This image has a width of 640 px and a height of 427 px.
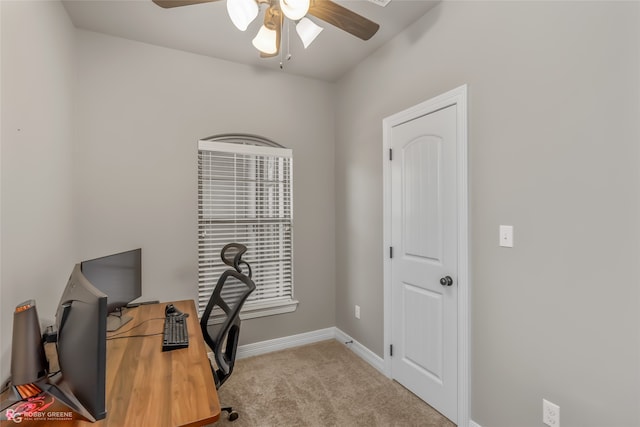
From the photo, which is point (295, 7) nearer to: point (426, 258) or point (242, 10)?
point (242, 10)

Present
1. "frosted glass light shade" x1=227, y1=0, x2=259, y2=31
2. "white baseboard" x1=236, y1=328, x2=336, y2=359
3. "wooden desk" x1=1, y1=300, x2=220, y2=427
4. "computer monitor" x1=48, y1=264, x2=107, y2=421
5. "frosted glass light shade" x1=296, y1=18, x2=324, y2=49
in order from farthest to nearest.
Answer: "white baseboard" x1=236, y1=328, x2=336, y2=359 → "frosted glass light shade" x1=296, y1=18, x2=324, y2=49 → "frosted glass light shade" x1=227, y1=0, x2=259, y2=31 → "wooden desk" x1=1, y1=300, x2=220, y2=427 → "computer monitor" x1=48, y1=264, x2=107, y2=421

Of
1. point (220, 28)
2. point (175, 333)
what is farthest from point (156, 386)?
point (220, 28)

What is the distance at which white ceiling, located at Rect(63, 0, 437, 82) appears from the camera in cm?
213

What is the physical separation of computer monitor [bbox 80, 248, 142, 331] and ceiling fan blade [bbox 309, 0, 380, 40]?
1.88 metres

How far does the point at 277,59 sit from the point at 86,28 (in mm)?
1499

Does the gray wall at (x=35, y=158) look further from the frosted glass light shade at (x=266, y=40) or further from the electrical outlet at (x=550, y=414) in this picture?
the electrical outlet at (x=550, y=414)

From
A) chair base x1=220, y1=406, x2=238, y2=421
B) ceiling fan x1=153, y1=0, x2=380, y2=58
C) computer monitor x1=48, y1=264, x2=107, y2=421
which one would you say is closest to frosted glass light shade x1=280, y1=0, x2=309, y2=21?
ceiling fan x1=153, y1=0, x2=380, y2=58

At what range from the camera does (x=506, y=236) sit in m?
1.70

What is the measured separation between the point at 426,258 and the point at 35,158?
2478mm

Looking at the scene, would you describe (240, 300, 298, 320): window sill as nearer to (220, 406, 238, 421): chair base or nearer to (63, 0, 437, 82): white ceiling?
(220, 406, 238, 421): chair base

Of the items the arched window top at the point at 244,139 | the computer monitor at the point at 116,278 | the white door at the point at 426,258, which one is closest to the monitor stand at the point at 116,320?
the computer monitor at the point at 116,278

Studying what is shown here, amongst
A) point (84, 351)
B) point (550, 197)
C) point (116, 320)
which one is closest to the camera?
point (84, 351)

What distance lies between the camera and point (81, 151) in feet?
7.77

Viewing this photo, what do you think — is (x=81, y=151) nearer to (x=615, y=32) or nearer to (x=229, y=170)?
(x=229, y=170)
